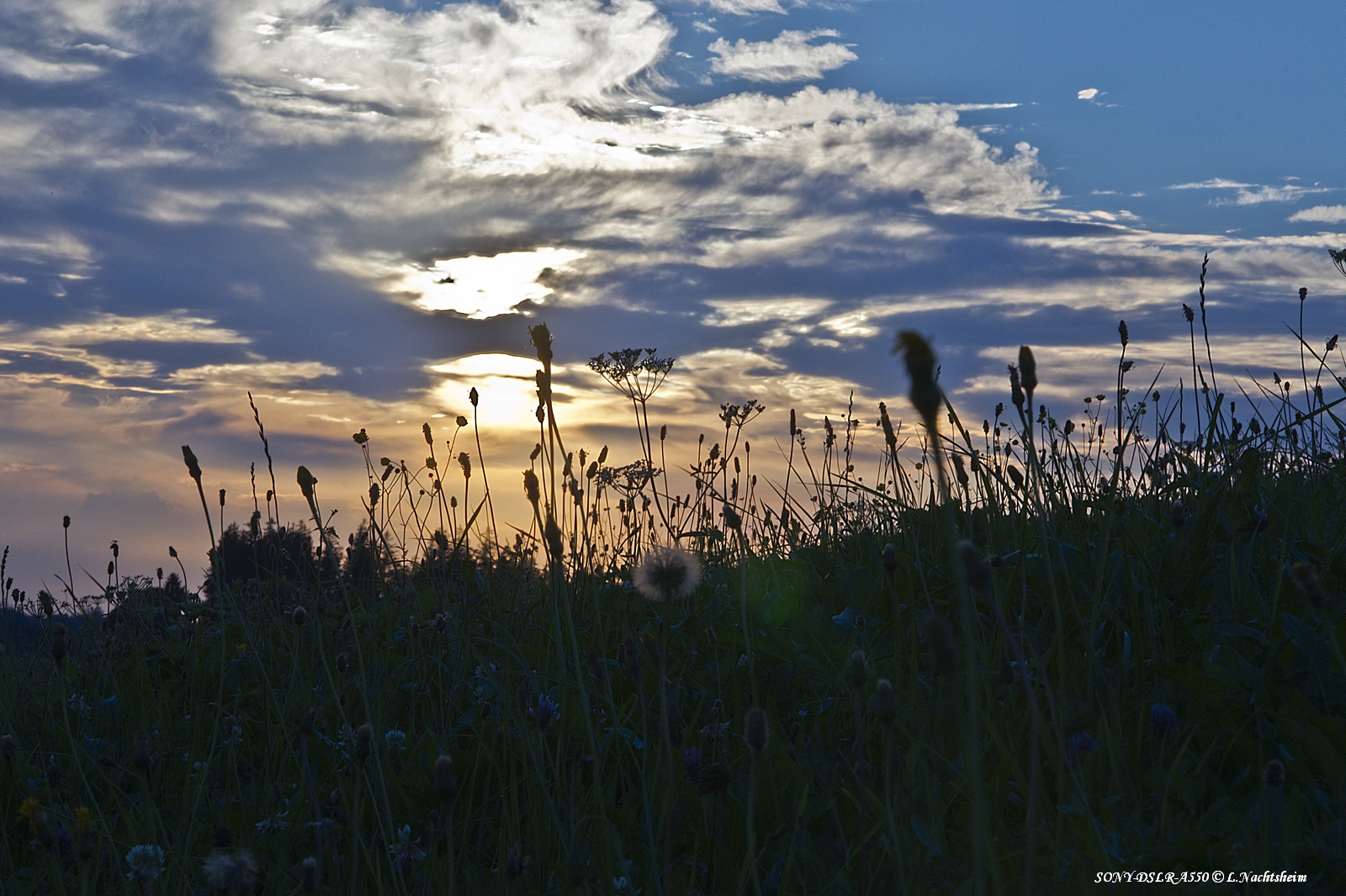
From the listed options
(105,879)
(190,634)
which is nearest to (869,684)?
(105,879)

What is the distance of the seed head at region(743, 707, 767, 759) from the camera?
1598 millimetres

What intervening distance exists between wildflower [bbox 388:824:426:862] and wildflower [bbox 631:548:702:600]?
0.90 m

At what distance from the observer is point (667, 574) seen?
1.90 meters

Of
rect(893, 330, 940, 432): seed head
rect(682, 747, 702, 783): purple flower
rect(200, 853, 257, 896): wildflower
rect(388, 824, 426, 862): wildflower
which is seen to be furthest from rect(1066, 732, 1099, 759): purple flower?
rect(200, 853, 257, 896): wildflower

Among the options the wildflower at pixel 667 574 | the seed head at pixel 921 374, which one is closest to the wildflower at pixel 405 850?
the wildflower at pixel 667 574

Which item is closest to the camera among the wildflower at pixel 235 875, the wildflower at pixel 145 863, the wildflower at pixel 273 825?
the wildflower at pixel 235 875

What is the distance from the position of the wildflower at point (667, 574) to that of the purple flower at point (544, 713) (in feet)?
1.58

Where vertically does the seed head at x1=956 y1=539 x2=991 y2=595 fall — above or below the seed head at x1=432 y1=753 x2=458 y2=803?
above

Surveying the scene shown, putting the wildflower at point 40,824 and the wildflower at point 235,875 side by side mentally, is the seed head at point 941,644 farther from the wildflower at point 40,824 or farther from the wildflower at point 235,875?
the wildflower at point 40,824

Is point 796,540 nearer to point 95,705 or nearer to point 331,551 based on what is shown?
point 331,551

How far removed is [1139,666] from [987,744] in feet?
1.88

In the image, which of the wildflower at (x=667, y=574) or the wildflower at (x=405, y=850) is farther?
the wildflower at (x=405, y=850)

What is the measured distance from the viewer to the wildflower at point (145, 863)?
6.62 feet

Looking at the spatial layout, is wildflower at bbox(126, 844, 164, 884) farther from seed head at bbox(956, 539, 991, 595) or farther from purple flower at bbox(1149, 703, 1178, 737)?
purple flower at bbox(1149, 703, 1178, 737)
